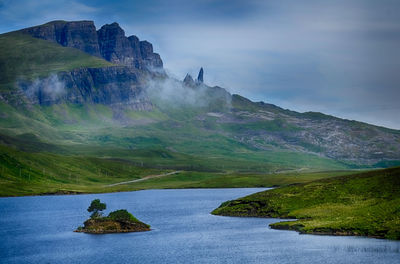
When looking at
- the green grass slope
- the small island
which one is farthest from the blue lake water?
the green grass slope

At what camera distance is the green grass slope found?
136000mm

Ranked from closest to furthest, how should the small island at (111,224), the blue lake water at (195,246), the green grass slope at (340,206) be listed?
the blue lake water at (195,246), the green grass slope at (340,206), the small island at (111,224)

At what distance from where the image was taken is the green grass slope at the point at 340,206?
136 metres

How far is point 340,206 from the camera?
163125 millimetres

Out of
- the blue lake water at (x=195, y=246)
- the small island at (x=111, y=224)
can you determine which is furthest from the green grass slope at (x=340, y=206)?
the small island at (x=111, y=224)

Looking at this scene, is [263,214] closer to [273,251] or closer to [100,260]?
[273,251]

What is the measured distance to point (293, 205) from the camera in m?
180

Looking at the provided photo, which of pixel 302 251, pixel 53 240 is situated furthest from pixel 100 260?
pixel 302 251

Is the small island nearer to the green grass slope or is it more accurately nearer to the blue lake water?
the blue lake water

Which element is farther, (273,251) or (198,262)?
(273,251)

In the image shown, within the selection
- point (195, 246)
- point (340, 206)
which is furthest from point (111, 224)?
point (340, 206)

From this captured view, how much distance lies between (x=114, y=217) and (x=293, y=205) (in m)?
58.2

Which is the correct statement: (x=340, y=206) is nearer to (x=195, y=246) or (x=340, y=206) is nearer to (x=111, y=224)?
(x=195, y=246)

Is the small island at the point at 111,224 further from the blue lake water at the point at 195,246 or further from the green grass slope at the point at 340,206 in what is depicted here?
the green grass slope at the point at 340,206
